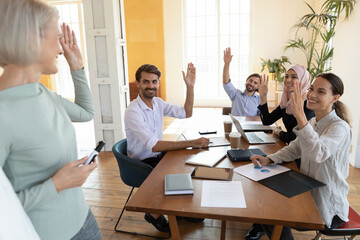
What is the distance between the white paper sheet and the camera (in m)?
1.50

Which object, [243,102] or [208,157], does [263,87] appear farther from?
[208,157]

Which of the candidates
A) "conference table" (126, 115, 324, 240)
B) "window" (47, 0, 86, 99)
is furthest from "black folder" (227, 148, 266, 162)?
"window" (47, 0, 86, 99)

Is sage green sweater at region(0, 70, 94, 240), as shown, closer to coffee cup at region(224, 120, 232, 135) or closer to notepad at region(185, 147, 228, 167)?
notepad at region(185, 147, 228, 167)

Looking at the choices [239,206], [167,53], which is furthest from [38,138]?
[167,53]

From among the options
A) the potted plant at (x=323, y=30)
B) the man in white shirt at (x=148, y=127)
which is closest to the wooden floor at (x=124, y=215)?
the man in white shirt at (x=148, y=127)

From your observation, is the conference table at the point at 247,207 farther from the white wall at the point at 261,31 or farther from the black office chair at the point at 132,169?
the white wall at the point at 261,31

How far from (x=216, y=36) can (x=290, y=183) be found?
7373mm

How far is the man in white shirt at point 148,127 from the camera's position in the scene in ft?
6.75

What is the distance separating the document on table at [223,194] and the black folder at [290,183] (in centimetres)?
17

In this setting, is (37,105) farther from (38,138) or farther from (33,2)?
(33,2)

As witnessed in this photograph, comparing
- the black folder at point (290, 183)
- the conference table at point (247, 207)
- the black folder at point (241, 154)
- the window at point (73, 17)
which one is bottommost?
the conference table at point (247, 207)

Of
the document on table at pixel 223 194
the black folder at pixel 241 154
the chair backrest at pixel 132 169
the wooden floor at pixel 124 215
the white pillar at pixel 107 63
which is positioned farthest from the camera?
the white pillar at pixel 107 63

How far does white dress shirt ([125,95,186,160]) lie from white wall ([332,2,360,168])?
259 centimetres

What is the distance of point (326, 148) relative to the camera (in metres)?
1.42
